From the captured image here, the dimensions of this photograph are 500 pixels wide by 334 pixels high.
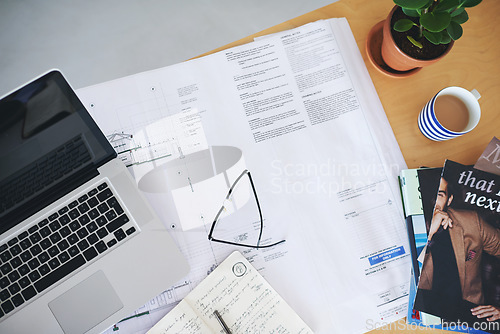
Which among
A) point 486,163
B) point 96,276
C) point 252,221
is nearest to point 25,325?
point 96,276

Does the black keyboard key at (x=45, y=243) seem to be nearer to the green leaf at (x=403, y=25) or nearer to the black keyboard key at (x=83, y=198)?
the black keyboard key at (x=83, y=198)

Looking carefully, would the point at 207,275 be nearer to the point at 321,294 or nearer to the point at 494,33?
the point at 321,294

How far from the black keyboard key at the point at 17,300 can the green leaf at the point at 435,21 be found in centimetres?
85

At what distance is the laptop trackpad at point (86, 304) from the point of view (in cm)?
60

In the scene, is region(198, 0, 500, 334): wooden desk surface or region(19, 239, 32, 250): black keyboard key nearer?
region(19, 239, 32, 250): black keyboard key

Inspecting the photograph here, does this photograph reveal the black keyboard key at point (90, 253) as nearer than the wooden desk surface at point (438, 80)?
Yes

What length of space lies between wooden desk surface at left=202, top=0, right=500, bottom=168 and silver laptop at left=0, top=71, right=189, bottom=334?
1.26ft

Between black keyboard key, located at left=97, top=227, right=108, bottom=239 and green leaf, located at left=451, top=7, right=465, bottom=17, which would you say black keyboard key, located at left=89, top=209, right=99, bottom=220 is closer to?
black keyboard key, located at left=97, top=227, right=108, bottom=239

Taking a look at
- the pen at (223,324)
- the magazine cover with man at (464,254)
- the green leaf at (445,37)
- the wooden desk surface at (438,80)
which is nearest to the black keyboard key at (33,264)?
the pen at (223,324)

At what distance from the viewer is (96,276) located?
611 mm

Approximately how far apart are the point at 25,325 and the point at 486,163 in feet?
3.09

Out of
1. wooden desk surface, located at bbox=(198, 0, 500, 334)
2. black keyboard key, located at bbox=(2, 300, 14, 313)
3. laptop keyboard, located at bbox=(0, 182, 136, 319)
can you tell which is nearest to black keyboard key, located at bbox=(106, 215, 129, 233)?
laptop keyboard, located at bbox=(0, 182, 136, 319)

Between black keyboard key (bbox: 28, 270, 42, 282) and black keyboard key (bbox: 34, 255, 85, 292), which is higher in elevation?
black keyboard key (bbox: 28, 270, 42, 282)

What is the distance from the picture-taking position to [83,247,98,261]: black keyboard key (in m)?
0.61
